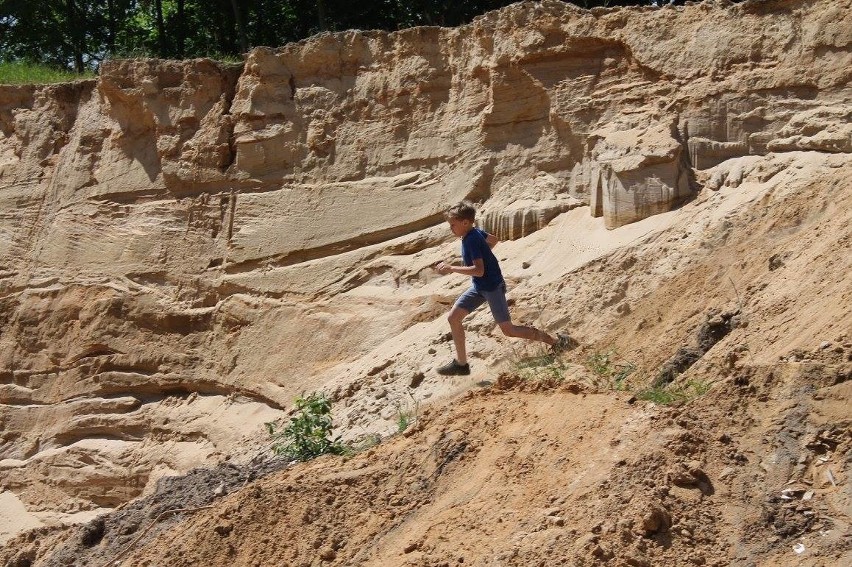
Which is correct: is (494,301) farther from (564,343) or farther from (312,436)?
(312,436)

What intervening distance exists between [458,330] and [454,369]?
0.46 m

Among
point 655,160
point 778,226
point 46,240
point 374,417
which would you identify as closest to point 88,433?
point 46,240

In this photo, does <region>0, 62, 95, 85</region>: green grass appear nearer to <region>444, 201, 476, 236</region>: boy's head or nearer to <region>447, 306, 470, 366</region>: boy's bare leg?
<region>444, 201, 476, 236</region>: boy's head

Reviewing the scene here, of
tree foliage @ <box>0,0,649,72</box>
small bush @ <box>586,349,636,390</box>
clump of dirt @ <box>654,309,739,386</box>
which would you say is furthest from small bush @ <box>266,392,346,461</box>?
tree foliage @ <box>0,0,649,72</box>

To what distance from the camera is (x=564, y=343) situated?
8648 millimetres

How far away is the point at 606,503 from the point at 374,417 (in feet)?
12.2

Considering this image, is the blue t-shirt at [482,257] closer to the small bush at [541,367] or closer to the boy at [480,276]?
the boy at [480,276]

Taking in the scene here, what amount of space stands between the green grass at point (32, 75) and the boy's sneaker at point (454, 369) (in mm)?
7368

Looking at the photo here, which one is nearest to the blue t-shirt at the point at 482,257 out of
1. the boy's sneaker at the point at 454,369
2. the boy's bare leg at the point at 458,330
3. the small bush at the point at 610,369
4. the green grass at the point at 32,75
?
the boy's bare leg at the point at 458,330

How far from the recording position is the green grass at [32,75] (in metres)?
14.4

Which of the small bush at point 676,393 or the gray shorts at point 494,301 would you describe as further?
the gray shorts at point 494,301

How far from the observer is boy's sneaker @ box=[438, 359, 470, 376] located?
28.8ft

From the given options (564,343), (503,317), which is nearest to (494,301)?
(503,317)

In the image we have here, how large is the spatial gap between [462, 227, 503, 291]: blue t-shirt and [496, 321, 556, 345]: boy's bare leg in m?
0.29
